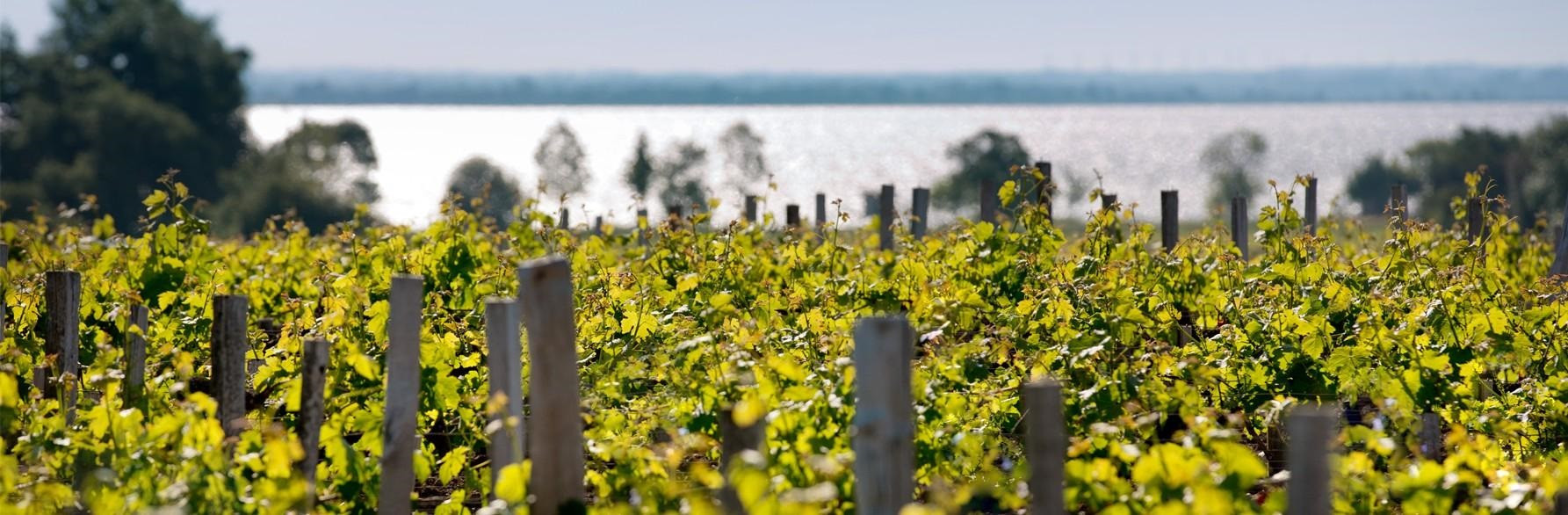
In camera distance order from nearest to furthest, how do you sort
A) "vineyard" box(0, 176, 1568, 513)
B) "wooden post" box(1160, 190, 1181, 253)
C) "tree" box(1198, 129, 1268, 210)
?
"vineyard" box(0, 176, 1568, 513) < "wooden post" box(1160, 190, 1181, 253) < "tree" box(1198, 129, 1268, 210)

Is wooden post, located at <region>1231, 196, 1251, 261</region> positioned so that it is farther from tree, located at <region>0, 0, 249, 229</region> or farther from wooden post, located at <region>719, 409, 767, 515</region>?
tree, located at <region>0, 0, 249, 229</region>

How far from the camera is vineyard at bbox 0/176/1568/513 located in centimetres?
362

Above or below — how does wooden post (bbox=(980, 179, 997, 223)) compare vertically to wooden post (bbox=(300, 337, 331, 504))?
above

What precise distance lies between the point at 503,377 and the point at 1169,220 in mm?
7464

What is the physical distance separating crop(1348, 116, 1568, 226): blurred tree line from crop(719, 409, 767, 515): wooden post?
62.7m

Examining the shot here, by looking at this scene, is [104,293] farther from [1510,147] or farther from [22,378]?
[1510,147]

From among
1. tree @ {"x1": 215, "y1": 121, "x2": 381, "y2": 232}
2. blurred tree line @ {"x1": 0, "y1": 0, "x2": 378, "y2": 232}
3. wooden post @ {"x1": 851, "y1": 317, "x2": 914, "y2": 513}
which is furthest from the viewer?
tree @ {"x1": 215, "y1": 121, "x2": 381, "y2": 232}

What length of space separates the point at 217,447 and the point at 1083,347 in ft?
9.59

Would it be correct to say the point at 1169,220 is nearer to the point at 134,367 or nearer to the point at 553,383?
the point at 134,367

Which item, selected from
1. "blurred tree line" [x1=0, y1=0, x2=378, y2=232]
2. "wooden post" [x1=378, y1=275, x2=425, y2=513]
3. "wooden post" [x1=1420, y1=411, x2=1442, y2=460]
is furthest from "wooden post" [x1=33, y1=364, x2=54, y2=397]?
"blurred tree line" [x1=0, y1=0, x2=378, y2=232]

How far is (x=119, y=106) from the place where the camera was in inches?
1810

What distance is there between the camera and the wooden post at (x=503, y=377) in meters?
3.66

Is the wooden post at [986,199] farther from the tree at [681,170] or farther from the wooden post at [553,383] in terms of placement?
the tree at [681,170]

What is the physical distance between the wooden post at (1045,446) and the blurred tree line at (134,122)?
4456cm
